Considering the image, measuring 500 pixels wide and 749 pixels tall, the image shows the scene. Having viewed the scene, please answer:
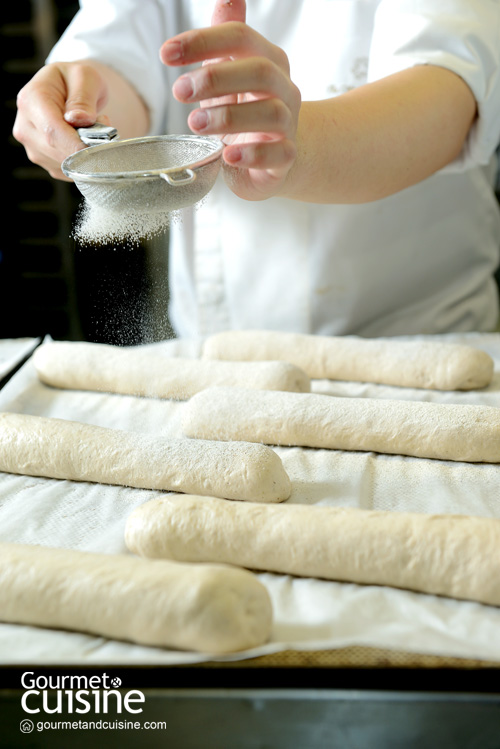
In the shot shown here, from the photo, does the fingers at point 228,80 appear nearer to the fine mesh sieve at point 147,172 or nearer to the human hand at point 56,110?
the fine mesh sieve at point 147,172

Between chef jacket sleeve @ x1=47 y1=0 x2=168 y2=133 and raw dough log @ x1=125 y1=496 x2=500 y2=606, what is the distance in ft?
3.64

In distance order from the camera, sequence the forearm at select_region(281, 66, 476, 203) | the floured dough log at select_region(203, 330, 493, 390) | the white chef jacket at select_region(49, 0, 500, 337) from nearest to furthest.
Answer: the forearm at select_region(281, 66, 476, 203), the floured dough log at select_region(203, 330, 493, 390), the white chef jacket at select_region(49, 0, 500, 337)

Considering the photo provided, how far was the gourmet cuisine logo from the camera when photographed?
2.31 feet

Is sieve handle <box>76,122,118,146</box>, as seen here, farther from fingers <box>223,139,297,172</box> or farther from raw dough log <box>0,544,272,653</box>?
raw dough log <box>0,544,272,653</box>

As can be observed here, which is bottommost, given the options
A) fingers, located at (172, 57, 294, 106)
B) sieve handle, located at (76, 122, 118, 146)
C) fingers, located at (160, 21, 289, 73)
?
sieve handle, located at (76, 122, 118, 146)

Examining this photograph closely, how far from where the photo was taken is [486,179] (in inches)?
70.4

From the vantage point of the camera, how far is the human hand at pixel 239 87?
0.84m

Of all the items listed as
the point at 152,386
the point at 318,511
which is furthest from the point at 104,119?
the point at 318,511

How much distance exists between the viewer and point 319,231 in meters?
1.63

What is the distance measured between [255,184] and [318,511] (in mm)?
544

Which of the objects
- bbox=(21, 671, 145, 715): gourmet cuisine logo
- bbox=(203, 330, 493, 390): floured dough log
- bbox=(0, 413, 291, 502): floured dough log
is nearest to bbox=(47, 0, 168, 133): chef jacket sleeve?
bbox=(203, 330, 493, 390): floured dough log

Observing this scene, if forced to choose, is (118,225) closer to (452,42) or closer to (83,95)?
(83,95)

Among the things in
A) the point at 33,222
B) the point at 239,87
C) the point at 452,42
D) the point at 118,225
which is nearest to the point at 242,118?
the point at 239,87

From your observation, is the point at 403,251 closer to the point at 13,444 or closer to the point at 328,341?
the point at 328,341
